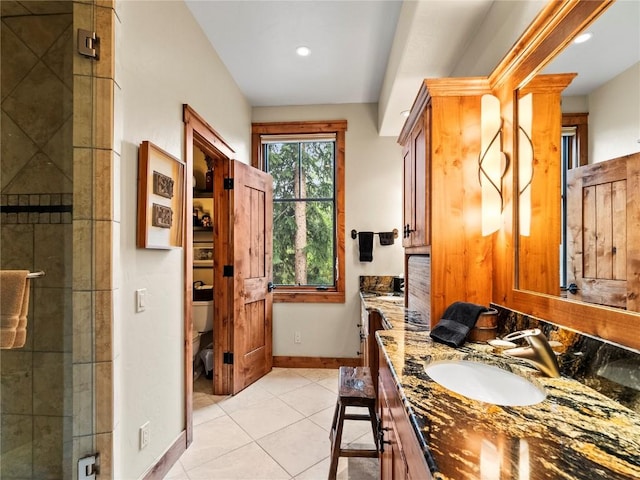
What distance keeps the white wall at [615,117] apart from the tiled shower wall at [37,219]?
2293 mm

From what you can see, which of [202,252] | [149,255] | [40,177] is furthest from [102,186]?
[202,252]

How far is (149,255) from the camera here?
1611 millimetres

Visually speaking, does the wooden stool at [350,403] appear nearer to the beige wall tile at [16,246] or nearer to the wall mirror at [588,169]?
the wall mirror at [588,169]

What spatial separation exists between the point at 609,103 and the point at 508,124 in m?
0.58

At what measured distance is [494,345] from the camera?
4.02 feet

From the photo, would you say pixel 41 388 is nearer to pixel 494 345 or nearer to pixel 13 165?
pixel 13 165

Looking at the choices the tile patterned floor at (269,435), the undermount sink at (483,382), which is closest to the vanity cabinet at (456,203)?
the undermount sink at (483,382)

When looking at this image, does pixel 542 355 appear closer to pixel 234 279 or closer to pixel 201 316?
pixel 234 279

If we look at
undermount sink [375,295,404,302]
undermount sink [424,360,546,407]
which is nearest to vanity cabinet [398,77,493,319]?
undermount sink [424,360,546,407]

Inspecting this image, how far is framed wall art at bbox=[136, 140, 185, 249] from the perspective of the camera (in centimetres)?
151

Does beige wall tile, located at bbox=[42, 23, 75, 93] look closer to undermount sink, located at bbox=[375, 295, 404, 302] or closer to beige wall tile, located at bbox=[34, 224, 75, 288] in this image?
beige wall tile, located at bbox=[34, 224, 75, 288]

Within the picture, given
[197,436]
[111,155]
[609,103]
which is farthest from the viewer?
[197,436]

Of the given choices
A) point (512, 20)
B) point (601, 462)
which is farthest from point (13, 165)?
point (512, 20)

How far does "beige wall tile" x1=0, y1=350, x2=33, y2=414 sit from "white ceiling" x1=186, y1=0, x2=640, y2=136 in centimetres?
Answer: 240
